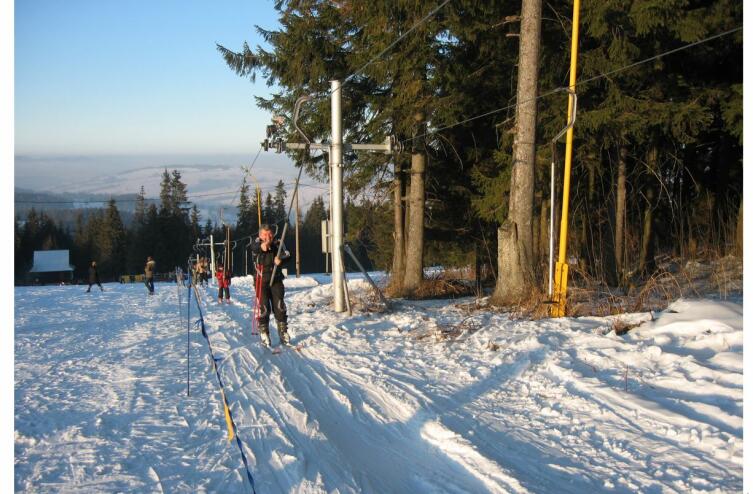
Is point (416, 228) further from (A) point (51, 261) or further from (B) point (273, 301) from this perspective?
(A) point (51, 261)

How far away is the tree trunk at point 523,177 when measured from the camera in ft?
42.8

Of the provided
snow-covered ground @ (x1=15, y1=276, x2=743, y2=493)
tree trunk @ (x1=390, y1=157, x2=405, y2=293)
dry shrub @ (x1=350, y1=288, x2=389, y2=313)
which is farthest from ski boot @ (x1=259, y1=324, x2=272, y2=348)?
tree trunk @ (x1=390, y1=157, x2=405, y2=293)

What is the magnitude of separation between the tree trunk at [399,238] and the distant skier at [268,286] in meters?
10.1

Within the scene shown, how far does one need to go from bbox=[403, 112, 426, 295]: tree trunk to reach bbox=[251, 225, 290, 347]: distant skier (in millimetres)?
9567

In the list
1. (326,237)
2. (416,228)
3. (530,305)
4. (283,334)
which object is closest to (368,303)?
(326,237)

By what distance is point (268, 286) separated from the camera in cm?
1108

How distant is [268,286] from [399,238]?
13.1 metres

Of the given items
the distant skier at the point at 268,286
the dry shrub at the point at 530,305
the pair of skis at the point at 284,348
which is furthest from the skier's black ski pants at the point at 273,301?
the dry shrub at the point at 530,305

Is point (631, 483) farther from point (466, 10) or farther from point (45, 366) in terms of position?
point (466, 10)

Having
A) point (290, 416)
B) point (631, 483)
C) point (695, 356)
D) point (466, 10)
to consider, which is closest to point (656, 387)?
point (695, 356)

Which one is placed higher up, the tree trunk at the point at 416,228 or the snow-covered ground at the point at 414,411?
the tree trunk at the point at 416,228

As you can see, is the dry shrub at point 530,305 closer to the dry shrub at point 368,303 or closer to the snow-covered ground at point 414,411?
the snow-covered ground at point 414,411

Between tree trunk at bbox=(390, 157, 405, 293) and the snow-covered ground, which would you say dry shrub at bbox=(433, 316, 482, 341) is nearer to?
the snow-covered ground
